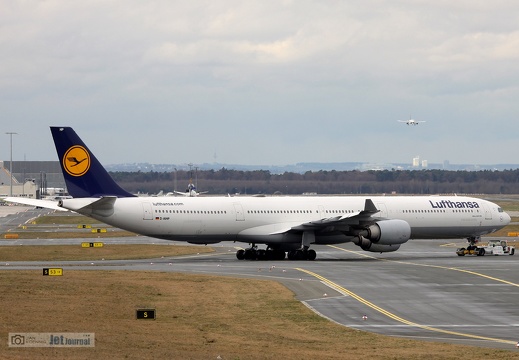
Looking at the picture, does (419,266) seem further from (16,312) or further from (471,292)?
(16,312)

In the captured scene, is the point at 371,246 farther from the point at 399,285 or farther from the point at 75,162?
the point at 75,162

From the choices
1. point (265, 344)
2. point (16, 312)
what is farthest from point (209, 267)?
point (265, 344)

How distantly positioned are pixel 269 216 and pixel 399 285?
1940 cm

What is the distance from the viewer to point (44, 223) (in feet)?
435

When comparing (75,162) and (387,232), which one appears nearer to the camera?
(75,162)

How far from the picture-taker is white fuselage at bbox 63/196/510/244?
218ft

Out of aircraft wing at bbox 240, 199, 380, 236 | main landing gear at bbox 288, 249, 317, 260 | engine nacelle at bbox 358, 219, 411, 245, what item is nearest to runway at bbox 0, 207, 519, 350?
main landing gear at bbox 288, 249, 317, 260

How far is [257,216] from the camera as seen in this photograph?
228ft

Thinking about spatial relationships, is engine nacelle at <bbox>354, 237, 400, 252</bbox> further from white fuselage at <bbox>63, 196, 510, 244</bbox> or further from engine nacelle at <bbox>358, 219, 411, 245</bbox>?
white fuselage at <bbox>63, 196, 510, 244</bbox>

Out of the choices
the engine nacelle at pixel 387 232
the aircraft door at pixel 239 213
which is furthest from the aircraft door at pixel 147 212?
the engine nacelle at pixel 387 232

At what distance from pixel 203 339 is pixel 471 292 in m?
19.5

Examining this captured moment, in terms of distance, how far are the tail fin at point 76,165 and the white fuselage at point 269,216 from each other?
1221 mm

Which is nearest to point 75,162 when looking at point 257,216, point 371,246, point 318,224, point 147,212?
point 147,212

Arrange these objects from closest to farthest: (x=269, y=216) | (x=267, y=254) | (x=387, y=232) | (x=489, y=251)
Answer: (x=387, y=232) → (x=269, y=216) → (x=267, y=254) → (x=489, y=251)
